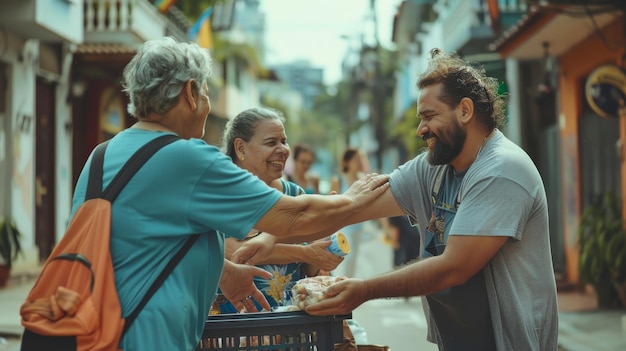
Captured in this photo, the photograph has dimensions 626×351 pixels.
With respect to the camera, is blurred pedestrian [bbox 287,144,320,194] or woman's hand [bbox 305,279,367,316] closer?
woman's hand [bbox 305,279,367,316]

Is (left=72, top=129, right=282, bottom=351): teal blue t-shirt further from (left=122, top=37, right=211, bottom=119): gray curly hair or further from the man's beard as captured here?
the man's beard

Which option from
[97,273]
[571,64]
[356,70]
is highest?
Answer: [356,70]

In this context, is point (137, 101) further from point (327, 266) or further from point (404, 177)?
point (327, 266)

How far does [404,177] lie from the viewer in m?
3.92

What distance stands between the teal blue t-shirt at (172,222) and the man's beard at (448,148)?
0.70m

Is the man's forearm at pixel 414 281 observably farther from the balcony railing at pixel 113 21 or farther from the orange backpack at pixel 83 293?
the balcony railing at pixel 113 21

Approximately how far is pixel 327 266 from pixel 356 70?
7583 cm

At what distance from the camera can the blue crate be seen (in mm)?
3285

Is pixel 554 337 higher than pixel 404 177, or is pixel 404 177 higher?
pixel 404 177

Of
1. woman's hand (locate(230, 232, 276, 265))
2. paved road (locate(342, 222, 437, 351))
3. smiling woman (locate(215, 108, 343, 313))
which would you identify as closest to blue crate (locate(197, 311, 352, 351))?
woman's hand (locate(230, 232, 276, 265))

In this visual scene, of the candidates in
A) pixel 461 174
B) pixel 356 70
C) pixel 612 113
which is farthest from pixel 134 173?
pixel 356 70

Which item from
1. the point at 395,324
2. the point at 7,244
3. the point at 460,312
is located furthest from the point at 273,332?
the point at 7,244

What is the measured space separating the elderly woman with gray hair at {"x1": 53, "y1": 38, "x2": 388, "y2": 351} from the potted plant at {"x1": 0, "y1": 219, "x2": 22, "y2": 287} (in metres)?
12.0

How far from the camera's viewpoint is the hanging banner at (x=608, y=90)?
13148 mm
